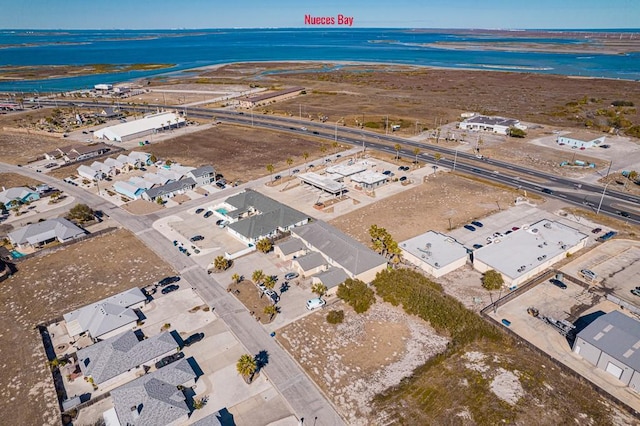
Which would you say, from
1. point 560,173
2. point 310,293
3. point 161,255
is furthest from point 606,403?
point 560,173

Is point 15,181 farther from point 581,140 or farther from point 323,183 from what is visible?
point 581,140

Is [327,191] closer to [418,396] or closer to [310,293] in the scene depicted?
[310,293]

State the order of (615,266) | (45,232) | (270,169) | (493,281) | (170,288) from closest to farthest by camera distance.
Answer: (493,281) < (170,288) < (615,266) < (45,232) < (270,169)

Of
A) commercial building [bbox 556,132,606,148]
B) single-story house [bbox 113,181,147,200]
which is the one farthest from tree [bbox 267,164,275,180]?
commercial building [bbox 556,132,606,148]

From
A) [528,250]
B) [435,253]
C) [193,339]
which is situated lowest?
[193,339]

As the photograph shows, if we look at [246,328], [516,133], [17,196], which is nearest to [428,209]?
[246,328]

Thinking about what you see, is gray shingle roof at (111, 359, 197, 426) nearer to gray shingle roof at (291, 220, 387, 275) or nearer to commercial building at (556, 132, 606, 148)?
gray shingle roof at (291, 220, 387, 275)
